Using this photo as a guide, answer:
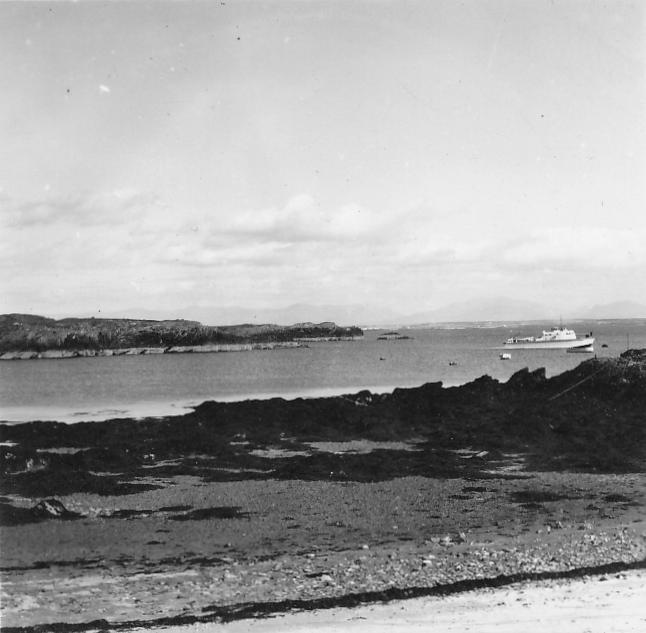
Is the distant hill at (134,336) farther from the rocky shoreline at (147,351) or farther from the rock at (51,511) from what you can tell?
the rock at (51,511)

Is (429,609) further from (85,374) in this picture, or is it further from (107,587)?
(85,374)

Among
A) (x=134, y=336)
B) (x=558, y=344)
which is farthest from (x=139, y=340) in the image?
(x=558, y=344)

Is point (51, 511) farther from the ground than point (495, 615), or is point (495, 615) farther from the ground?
point (51, 511)

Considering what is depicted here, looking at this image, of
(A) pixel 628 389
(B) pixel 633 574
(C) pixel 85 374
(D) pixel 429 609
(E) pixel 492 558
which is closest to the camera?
(D) pixel 429 609

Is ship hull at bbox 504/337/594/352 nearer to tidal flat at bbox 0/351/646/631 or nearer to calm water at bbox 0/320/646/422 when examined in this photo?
calm water at bbox 0/320/646/422

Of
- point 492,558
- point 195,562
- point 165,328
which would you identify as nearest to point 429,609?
point 492,558

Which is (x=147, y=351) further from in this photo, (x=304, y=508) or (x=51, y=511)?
(x=304, y=508)
